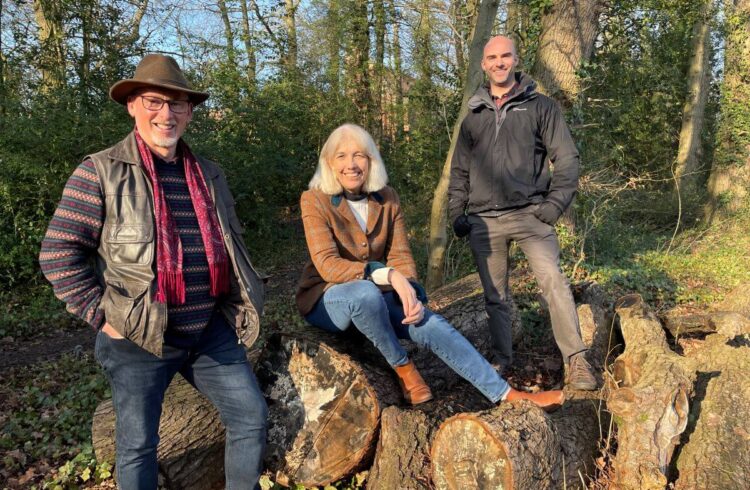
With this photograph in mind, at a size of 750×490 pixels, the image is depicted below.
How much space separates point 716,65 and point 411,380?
652 inches

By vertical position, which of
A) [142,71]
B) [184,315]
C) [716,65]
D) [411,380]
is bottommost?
[411,380]

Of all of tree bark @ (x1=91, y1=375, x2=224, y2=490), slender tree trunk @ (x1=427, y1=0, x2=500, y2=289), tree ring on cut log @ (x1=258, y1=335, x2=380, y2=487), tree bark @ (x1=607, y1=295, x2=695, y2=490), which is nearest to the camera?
tree bark @ (x1=607, y1=295, x2=695, y2=490)

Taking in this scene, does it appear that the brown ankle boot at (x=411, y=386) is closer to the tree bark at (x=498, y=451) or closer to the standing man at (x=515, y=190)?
the tree bark at (x=498, y=451)

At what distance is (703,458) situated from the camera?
2.80 meters

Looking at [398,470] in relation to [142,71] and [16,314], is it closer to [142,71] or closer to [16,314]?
[142,71]

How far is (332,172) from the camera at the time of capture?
351cm

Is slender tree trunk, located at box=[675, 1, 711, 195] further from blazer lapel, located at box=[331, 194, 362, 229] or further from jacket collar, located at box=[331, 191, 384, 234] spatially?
blazer lapel, located at box=[331, 194, 362, 229]

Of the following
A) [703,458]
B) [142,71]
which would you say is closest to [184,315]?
[142,71]

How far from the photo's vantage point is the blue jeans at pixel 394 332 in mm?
3148

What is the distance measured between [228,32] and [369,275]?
36.1 ft

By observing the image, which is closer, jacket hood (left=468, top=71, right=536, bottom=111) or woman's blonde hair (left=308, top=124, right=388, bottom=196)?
woman's blonde hair (left=308, top=124, right=388, bottom=196)

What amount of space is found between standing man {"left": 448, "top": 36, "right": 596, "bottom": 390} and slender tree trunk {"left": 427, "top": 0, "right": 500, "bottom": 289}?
2182 mm

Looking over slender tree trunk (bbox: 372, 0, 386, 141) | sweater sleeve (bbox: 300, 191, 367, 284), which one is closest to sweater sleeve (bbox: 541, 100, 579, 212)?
sweater sleeve (bbox: 300, 191, 367, 284)

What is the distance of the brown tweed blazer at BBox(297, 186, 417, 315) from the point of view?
3350 millimetres
